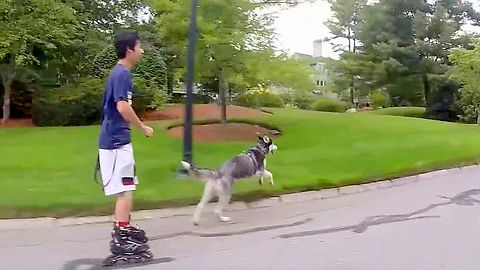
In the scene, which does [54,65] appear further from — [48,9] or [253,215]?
[253,215]

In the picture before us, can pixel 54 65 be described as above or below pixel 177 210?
above

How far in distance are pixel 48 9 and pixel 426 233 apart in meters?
13.5

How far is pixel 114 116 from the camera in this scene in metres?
4.80

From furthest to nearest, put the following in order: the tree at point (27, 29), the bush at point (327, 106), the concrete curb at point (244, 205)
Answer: the bush at point (327, 106) < the tree at point (27, 29) < the concrete curb at point (244, 205)

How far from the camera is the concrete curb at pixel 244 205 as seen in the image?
6213 millimetres

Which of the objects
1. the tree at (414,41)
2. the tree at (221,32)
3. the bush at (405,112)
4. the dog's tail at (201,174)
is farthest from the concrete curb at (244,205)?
the tree at (414,41)

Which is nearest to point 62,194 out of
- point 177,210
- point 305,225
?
point 177,210

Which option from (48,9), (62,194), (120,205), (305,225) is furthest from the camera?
(48,9)

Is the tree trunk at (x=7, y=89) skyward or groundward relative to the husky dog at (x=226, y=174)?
skyward

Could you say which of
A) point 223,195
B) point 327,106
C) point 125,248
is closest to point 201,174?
point 223,195

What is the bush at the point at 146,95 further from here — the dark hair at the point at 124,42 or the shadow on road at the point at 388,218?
the dark hair at the point at 124,42

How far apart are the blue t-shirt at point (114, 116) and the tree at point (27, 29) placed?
11488 millimetres

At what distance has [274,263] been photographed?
4828mm

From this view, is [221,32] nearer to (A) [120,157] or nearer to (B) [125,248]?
(A) [120,157]
